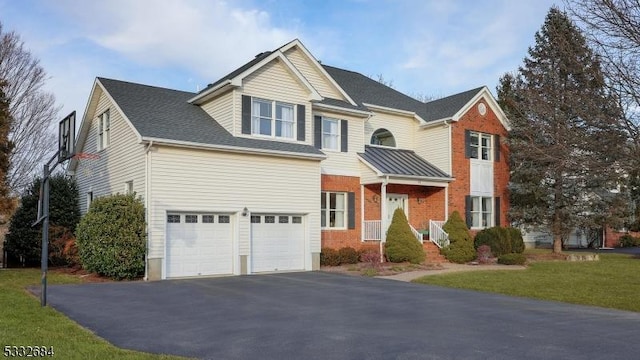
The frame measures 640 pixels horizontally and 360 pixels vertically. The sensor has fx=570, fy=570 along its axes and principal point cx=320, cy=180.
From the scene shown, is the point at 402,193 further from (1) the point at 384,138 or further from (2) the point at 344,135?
(2) the point at 344,135

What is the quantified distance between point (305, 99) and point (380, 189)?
17.9 ft

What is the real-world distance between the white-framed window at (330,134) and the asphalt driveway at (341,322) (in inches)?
345

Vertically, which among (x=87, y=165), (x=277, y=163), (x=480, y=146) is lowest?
(x=277, y=163)

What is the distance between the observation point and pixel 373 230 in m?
23.5

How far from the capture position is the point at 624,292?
14594 millimetres

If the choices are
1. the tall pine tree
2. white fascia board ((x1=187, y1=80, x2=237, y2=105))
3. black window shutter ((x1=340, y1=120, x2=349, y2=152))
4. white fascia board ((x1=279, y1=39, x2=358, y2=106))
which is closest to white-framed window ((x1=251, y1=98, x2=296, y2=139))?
white fascia board ((x1=187, y1=80, x2=237, y2=105))

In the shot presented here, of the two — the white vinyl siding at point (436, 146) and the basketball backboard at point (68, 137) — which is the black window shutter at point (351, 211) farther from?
the basketball backboard at point (68, 137)

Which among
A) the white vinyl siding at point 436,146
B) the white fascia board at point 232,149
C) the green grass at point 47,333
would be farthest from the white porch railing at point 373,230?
the green grass at point 47,333

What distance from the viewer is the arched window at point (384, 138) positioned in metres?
27.0

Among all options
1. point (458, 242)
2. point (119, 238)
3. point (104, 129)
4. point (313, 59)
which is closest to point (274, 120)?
point (313, 59)

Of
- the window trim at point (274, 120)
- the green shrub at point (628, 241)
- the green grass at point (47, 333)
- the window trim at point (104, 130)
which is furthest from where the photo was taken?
the green shrub at point (628, 241)

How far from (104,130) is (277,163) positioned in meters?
7.20

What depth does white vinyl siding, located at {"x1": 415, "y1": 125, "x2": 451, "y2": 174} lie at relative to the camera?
26.2 metres

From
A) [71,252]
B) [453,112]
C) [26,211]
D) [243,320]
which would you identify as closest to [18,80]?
[26,211]
